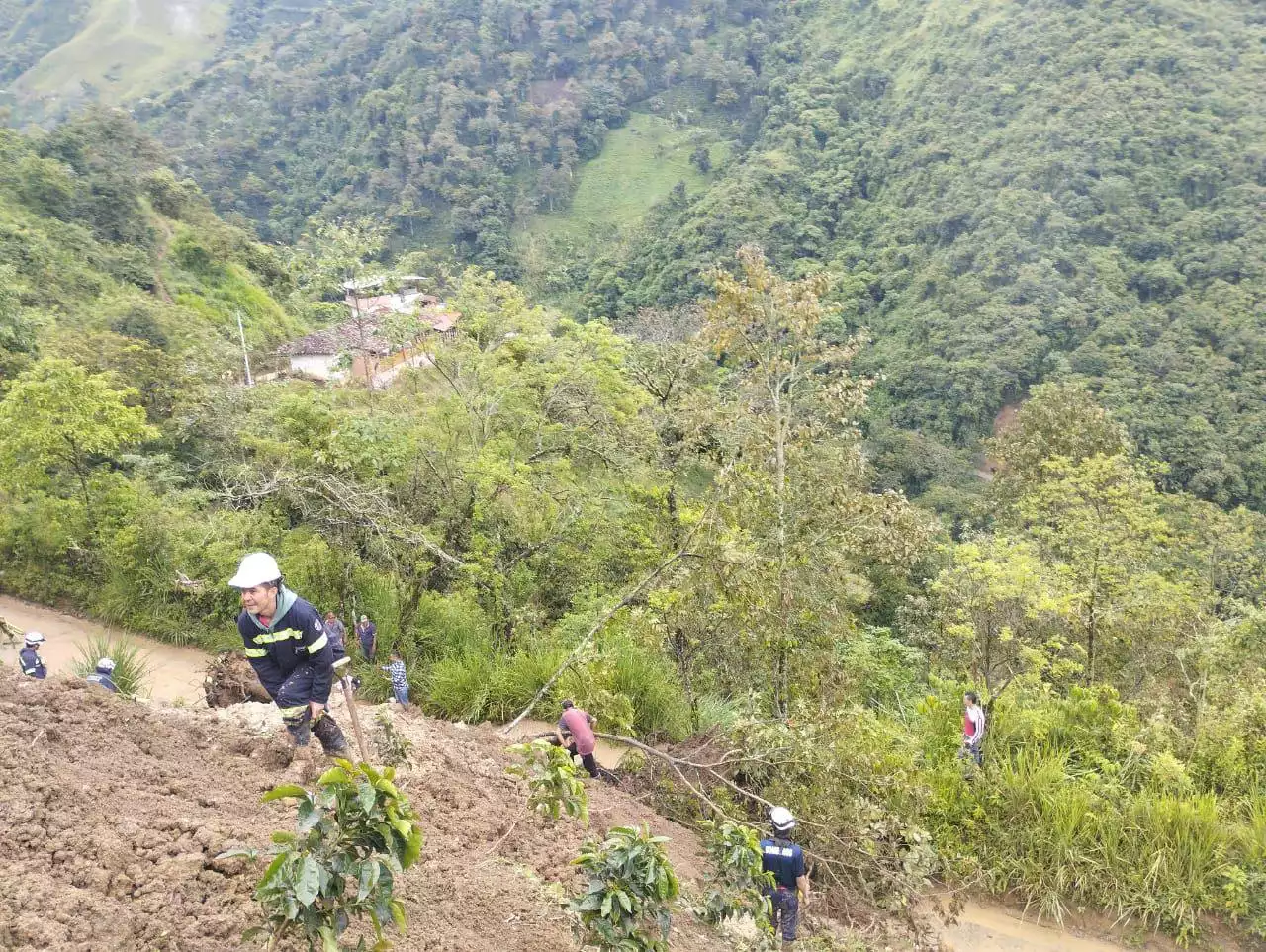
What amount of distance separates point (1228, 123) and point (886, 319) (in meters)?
22.5

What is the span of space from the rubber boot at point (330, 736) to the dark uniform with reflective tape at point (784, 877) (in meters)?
2.78

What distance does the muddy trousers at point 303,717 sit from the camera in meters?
4.22

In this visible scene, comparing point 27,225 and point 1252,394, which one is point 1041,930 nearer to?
point 27,225

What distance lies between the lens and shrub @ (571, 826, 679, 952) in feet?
9.91

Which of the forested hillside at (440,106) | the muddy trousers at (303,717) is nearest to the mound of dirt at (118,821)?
the muddy trousers at (303,717)

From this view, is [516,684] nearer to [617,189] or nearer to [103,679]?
[103,679]

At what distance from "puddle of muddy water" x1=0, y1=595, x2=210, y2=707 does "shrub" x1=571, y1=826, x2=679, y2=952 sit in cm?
671

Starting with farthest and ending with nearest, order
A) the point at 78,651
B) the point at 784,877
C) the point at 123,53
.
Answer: the point at 123,53 < the point at 78,651 < the point at 784,877

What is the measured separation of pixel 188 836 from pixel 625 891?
2102 mm

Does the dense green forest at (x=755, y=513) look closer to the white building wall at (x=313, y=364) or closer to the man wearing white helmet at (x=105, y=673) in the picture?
the white building wall at (x=313, y=364)

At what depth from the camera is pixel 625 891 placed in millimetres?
3100

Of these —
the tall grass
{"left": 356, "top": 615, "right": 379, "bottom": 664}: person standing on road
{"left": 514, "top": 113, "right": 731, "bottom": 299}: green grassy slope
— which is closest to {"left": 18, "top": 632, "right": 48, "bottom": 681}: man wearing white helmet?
{"left": 356, "top": 615, "right": 379, "bottom": 664}: person standing on road

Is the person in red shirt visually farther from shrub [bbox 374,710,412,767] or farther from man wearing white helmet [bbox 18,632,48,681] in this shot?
man wearing white helmet [bbox 18,632,48,681]

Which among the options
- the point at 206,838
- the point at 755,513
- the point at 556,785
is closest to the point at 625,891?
the point at 556,785
